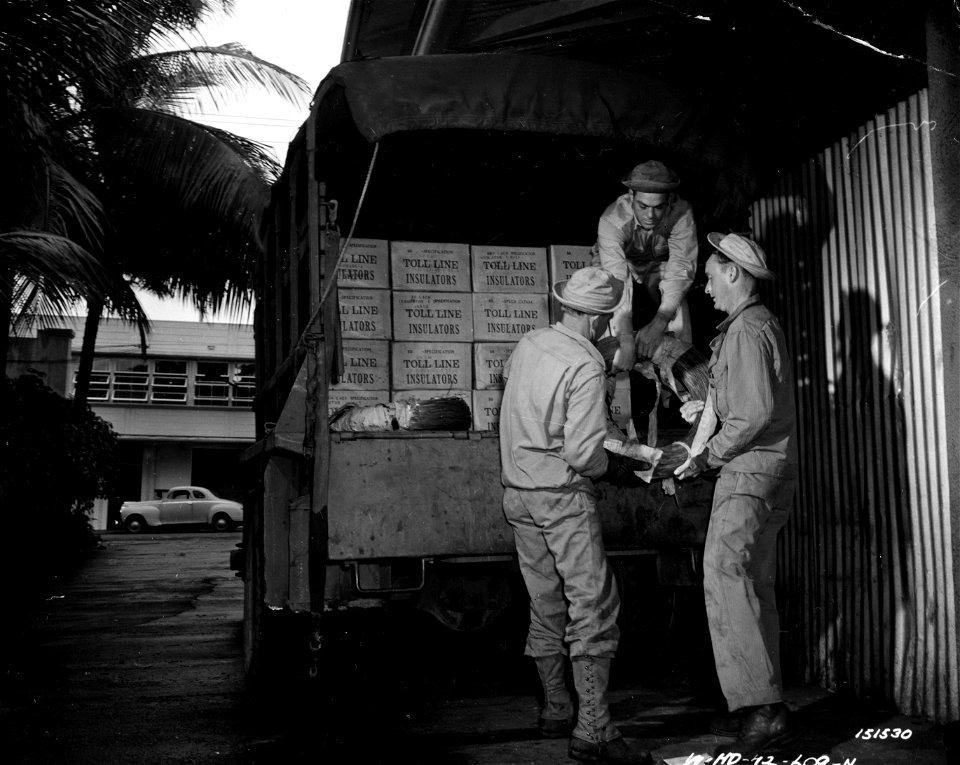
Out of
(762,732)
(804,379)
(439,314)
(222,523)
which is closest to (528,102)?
(439,314)

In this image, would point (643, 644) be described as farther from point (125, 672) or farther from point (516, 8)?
point (516, 8)

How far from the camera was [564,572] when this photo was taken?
4.40 m

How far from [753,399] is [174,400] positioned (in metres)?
40.0

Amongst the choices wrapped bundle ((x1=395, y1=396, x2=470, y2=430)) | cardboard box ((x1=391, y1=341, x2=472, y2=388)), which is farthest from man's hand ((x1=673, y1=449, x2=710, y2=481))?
cardboard box ((x1=391, y1=341, x2=472, y2=388))

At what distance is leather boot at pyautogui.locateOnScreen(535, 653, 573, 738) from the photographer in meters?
4.57

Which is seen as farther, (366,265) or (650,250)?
(366,265)

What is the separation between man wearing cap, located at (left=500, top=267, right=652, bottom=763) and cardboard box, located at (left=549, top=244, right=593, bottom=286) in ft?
4.86

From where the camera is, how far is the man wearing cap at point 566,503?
4.26 metres

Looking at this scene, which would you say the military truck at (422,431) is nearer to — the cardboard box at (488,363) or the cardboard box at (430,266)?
the cardboard box at (430,266)

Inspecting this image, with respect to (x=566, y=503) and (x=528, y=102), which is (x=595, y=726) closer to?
(x=566, y=503)

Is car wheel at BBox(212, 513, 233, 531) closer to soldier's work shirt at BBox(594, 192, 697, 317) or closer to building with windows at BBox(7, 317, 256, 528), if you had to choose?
building with windows at BBox(7, 317, 256, 528)

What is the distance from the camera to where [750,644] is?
163 inches

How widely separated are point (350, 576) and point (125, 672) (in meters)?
2.86

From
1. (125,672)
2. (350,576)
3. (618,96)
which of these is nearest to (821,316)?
(618,96)
